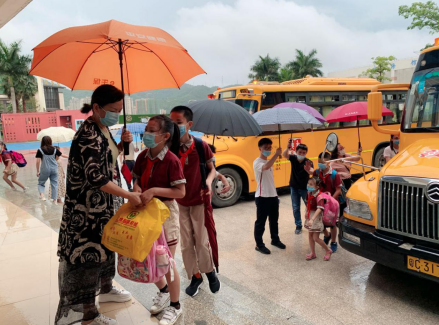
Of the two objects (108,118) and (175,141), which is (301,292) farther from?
(108,118)

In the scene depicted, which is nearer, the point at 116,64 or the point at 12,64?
the point at 116,64

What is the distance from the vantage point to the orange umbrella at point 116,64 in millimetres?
3273

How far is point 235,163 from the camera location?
746 cm

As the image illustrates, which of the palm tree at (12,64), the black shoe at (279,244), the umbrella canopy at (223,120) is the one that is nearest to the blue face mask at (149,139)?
the umbrella canopy at (223,120)

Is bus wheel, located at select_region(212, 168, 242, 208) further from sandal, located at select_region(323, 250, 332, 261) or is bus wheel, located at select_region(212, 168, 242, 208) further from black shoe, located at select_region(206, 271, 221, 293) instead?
black shoe, located at select_region(206, 271, 221, 293)

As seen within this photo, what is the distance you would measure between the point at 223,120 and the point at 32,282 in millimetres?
2763

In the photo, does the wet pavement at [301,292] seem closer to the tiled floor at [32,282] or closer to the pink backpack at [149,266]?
the tiled floor at [32,282]

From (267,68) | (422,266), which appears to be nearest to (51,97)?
(267,68)

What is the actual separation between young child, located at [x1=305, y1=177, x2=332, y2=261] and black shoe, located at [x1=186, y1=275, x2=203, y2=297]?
5.50ft

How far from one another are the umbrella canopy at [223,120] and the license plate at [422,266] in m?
2.05

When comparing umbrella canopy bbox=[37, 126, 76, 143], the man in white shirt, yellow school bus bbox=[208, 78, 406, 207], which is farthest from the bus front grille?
umbrella canopy bbox=[37, 126, 76, 143]

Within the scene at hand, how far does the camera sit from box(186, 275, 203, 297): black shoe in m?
3.40

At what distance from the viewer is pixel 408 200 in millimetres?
3281

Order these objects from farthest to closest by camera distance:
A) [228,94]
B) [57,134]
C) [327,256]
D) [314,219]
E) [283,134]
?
[57,134]
[228,94]
[283,134]
[327,256]
[314,219]
